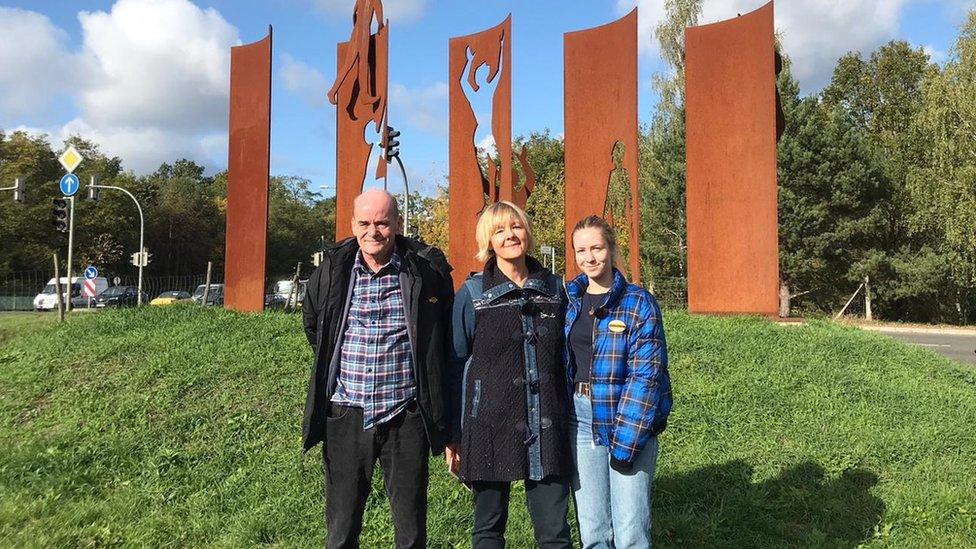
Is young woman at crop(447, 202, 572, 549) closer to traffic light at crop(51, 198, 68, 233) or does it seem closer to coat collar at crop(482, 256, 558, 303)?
coat collar at crop(482, 256, 558, 303)

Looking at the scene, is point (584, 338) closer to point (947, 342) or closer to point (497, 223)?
point (497, 223)

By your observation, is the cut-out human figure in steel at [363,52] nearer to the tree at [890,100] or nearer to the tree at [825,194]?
the tree at [825,194]

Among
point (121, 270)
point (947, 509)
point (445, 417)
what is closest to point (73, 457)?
point (445, 417)

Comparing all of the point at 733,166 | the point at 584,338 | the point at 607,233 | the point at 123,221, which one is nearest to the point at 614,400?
the point at 584,338

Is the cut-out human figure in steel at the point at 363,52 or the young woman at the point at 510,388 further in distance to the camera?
the cut-out human figure in steel at the point at 363,52

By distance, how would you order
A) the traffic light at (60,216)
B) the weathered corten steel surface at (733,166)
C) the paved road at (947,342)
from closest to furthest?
the weathered corten steel surface at (733,166) < the paved road at (947,342) < the traffic light at (60,216)

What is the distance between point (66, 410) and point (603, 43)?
22.7ft

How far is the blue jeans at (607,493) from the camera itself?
224cm

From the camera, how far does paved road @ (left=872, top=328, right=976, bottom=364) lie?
12391 millimetres

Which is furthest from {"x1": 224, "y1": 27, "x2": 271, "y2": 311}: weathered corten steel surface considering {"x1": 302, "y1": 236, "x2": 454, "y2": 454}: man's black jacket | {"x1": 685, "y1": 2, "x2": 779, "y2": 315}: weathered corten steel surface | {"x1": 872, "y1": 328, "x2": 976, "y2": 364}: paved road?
{"x1": 872, "y1": 328, "x2": 976, "y2": 364}: paved road

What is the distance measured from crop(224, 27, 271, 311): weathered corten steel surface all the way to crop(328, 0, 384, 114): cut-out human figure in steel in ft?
3.77

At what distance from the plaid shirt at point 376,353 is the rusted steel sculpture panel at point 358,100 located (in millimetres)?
6609

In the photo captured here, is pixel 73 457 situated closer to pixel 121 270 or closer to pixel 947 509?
pixel 947 509

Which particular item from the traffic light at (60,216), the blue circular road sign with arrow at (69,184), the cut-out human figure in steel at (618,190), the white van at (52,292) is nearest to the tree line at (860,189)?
the white van at (52,292)
